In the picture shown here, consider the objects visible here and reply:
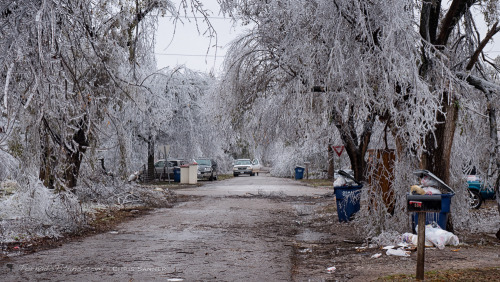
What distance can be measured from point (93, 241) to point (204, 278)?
4.12 metres

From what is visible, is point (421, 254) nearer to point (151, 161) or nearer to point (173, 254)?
point (173, 254)

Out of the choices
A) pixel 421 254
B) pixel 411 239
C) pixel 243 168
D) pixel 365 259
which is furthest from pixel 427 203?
pixel 243 168

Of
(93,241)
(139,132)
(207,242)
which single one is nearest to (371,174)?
(207,242)

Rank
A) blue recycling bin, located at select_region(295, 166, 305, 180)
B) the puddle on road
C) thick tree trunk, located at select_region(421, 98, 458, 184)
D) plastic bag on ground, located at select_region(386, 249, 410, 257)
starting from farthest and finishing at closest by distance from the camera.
→ blue recycling bin, located at select_region(295, 166, 305, 180) < the puddle on road < thick tree trunk, located at select_region(421, 98, 458, 184) < plastic bag on ground, located at select_region(386, 249, 410, 257)

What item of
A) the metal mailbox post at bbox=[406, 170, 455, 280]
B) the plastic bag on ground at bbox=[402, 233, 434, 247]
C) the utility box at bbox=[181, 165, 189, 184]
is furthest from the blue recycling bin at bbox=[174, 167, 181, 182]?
the metal mailbox post at bbox=[406, 170, 455, 280]

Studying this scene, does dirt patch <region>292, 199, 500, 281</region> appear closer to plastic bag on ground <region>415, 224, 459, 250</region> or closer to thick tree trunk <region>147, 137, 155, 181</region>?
plastic bag on ground <region>415, 224, 459, 250</region>

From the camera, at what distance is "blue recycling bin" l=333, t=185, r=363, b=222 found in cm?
1318

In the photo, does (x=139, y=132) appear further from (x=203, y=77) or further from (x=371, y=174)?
(x=371, y=174)

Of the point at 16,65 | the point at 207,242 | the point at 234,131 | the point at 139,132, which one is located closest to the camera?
the point at 16,65

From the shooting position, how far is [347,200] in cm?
1344

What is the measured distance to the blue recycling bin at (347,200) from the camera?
13.2 m

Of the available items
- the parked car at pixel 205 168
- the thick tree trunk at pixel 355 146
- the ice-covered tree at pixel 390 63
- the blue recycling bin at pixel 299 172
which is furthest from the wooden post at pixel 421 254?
the blue recycling bin at pixel 299 172

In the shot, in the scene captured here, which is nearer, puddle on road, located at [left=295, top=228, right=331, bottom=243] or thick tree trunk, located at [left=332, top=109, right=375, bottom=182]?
puddle on road, located at [left=295, top=228, right=331, bottom=243]

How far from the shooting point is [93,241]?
33.6 ft
